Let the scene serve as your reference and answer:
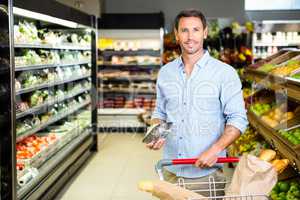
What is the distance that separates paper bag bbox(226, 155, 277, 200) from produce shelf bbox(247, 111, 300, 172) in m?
1.35

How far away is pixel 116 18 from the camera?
924cm

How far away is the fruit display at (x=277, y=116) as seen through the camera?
4.49 meters

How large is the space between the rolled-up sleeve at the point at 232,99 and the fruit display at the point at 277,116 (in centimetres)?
193

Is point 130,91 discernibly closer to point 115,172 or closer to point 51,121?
point 115,172

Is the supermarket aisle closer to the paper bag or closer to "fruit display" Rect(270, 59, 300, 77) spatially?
"fruit display" Rect(270, 59, 300, 77)

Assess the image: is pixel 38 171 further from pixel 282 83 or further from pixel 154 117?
pixel 282 83

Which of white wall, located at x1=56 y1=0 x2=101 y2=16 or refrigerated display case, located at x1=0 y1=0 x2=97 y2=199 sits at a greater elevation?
white wall, located at x1=56 y1=0 x2=101 y2=16

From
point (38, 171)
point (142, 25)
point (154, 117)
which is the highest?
point (142, 25)

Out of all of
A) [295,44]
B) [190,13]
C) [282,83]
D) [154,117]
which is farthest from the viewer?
[295,44]

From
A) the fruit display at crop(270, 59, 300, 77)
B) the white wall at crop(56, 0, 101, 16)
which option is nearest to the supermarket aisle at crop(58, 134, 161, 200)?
the fruit display at crop(270, 59, 300, 77)

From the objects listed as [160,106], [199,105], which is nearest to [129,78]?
[160,106]

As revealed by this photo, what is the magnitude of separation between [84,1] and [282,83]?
172 inches

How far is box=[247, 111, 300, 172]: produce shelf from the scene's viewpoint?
3.27 meters

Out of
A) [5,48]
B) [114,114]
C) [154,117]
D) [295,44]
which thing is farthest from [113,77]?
[154,117]
